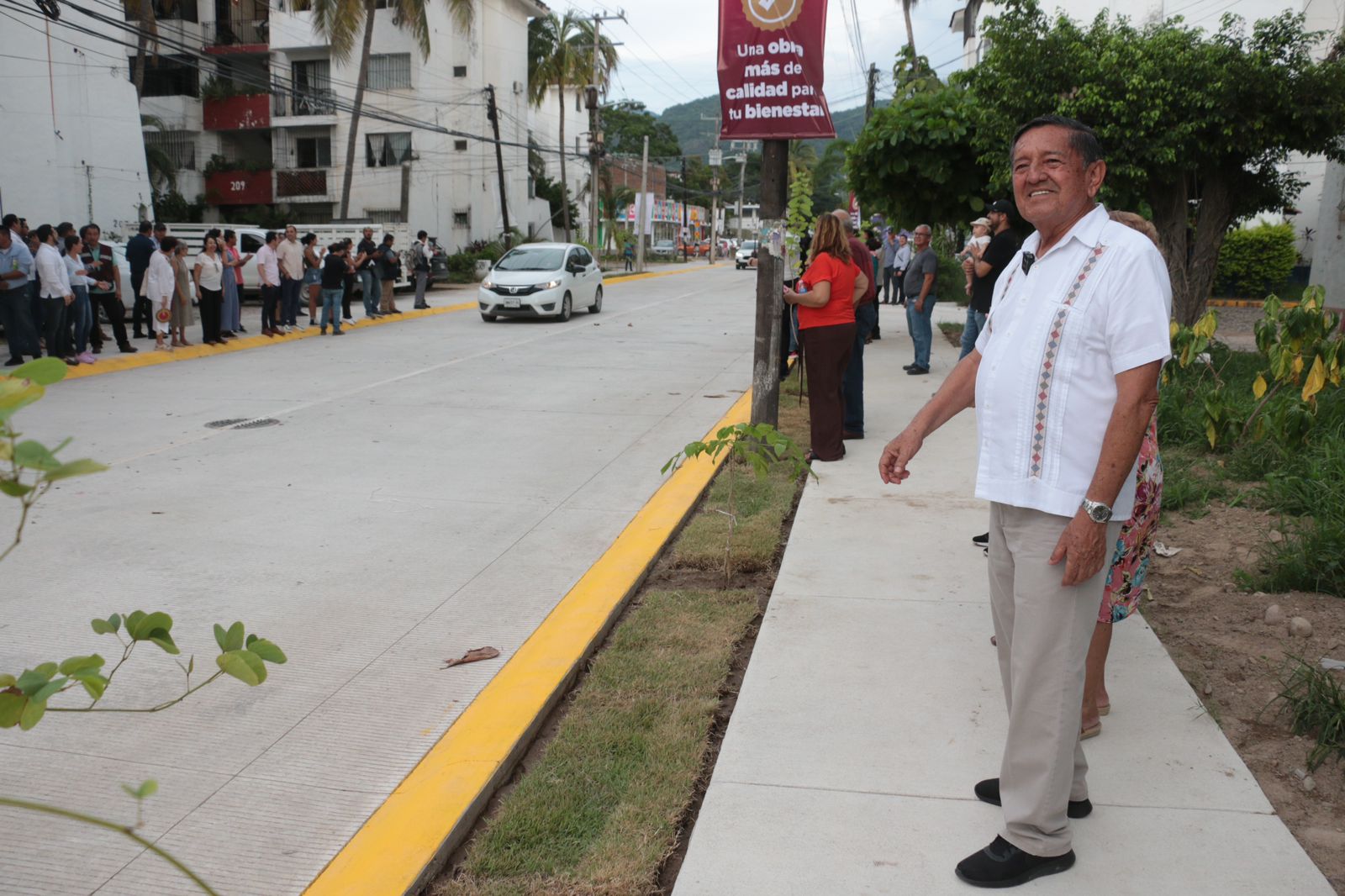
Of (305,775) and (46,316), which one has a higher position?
(46,316)

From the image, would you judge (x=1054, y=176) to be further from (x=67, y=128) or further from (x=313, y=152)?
(x=313, y=152)

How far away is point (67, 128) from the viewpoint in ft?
81.1

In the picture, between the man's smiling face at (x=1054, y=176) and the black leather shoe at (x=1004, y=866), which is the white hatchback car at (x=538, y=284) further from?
the black leather shoe at (x=1004, y=866)

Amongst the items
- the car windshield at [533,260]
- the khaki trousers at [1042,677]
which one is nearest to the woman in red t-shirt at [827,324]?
the khaki trousers at [1042,677]

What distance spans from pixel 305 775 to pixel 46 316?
12031 millimetres

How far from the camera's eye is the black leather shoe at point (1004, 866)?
3.04 meters

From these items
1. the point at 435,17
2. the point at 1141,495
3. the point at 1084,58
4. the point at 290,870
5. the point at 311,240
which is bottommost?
the point at 290,870

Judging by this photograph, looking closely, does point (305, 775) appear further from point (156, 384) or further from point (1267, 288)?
point (1267, 288)

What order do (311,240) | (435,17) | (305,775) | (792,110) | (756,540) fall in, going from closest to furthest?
(305,775) < (756,540) < (792,110) < (311,240) < (435,17)

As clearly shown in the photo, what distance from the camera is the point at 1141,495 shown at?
3789 millimetres

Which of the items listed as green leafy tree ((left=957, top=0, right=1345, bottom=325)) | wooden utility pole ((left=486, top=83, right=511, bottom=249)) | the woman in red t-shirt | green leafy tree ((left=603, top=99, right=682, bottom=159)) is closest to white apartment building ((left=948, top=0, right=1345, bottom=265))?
green leafy tree ((left=957, top=0, right=1345, bottom=325))

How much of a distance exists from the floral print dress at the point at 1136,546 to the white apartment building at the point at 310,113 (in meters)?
40.9

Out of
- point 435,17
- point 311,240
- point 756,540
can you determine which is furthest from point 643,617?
point 435,17

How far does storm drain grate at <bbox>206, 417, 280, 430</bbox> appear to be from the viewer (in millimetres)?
10328
